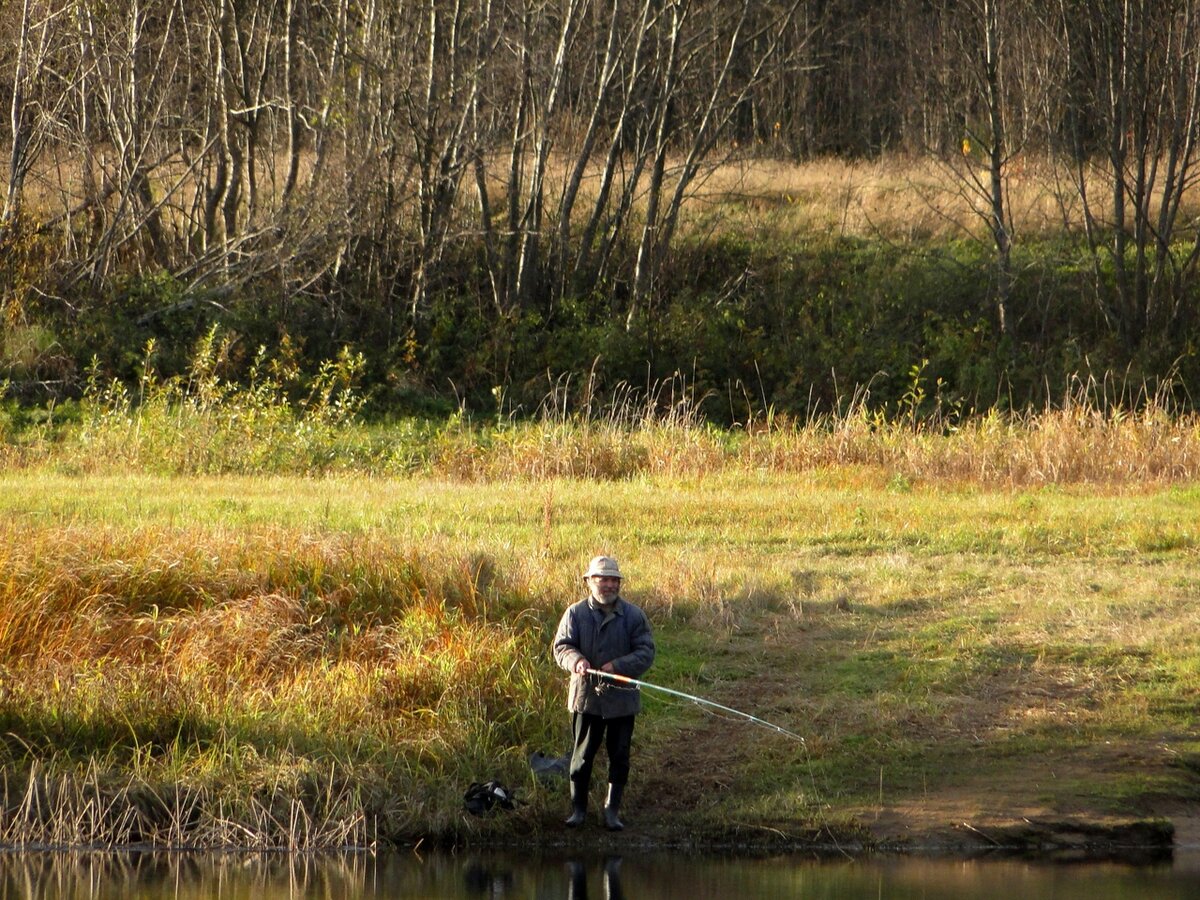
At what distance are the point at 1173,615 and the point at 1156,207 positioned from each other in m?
22.9

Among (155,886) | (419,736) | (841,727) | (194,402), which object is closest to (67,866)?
(155,886)

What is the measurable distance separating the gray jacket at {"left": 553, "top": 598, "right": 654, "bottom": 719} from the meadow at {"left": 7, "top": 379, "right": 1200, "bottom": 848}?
1045 mm

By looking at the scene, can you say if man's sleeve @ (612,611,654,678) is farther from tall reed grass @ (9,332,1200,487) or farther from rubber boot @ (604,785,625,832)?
tall reed grass @ (9,332,1200,487)

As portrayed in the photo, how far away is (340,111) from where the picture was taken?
26.4 meters

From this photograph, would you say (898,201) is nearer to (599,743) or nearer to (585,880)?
(599,743)

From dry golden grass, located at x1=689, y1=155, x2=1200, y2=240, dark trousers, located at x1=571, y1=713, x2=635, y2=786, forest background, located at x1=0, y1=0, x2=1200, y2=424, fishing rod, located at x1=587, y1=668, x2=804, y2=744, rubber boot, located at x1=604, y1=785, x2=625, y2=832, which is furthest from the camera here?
dry golden grass, located at x1=689, y1=155, x2=1200, y2=240

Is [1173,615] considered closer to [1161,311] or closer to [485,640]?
[485,640]

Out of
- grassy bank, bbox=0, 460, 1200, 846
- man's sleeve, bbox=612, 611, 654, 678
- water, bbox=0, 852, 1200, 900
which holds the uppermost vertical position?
man's sleeve, bbox=612, 611, 654, 678

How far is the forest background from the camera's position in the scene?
26312 mm

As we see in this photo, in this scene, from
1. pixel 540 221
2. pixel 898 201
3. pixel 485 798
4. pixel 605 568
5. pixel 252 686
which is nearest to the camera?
pixel 605 568

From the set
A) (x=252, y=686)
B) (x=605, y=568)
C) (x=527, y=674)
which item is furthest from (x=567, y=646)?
(x=252, y=686)

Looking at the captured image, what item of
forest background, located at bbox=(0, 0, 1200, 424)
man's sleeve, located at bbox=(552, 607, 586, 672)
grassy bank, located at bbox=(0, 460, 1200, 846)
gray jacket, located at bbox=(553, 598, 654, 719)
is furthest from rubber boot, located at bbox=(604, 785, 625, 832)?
forest background, located at bbox=(0, 0, 1200, 424)

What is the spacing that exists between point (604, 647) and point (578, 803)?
3.92ft

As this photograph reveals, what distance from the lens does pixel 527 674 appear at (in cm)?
1109
